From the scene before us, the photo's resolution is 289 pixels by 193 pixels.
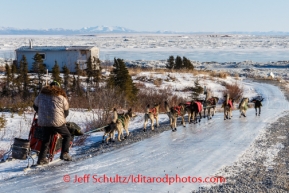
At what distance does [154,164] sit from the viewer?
797 centimetres

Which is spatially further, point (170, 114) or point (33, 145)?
point (170, 114)

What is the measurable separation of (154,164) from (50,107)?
242 centimetres

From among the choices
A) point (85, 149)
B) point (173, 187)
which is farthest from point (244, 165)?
point (85, 149)

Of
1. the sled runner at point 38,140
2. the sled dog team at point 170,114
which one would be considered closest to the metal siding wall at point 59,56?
the sled dog team at point 170,114

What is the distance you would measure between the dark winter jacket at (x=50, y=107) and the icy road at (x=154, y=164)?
959 millimetres

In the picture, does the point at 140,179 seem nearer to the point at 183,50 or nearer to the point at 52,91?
the point at 52,91

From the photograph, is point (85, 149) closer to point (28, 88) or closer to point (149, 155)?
point (149, 155)

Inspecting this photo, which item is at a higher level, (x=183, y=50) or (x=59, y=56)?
(x=59, y=56)

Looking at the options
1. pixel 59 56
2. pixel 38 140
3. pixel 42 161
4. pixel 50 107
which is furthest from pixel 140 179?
pixel 59 56

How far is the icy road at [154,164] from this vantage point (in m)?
6.65

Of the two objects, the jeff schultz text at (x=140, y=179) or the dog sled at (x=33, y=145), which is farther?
the dog sled at (x=33, y=145)

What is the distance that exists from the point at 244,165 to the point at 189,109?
5586 mm

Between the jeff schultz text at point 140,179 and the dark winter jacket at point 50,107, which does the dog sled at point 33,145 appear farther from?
the jeff schultz text at point 140,179

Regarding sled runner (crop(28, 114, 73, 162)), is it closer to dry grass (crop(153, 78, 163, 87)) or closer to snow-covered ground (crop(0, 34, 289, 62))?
dry grass (crop(153, 78, 163, 87))
